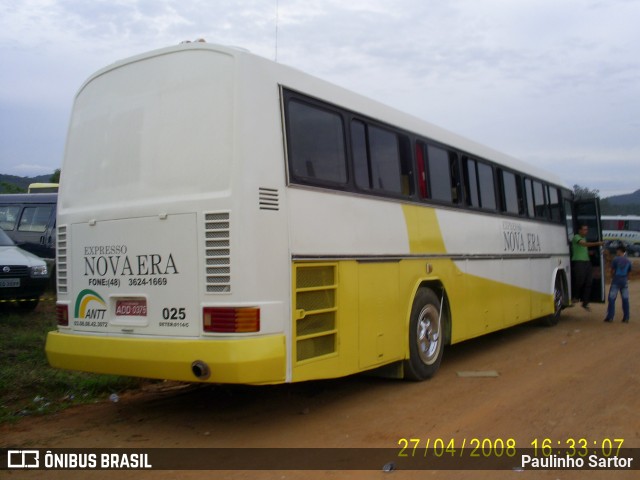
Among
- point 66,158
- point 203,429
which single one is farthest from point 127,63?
point 203,429

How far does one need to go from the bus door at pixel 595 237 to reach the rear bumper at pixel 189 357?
10900 millimetres

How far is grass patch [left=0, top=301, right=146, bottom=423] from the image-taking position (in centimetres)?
698

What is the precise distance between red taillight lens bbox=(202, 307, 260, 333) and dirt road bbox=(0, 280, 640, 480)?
108 centimetres

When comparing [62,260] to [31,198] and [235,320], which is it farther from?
[31,198]

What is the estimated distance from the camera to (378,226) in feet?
23.1

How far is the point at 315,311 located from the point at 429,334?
2.71 metres

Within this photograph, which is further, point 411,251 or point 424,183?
point 424,183

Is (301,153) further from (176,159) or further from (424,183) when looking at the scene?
(424,183)

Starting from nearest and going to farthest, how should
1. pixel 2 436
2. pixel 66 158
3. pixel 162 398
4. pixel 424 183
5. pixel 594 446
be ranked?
pixel 594 446
pixel 2 436
pixel 66 158
pixel 162 398
pixel 424 183

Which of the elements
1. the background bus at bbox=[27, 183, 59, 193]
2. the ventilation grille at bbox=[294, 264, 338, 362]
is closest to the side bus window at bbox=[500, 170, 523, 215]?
the ventilation grille at bbox=[294, 264, 338, 362]

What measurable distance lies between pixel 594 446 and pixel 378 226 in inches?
118

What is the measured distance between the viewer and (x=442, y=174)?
8.83 meters

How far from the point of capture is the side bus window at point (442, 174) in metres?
8.49

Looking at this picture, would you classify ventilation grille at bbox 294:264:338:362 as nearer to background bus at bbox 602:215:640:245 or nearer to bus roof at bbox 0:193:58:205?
bus roof at bbox 0:193:58:205
